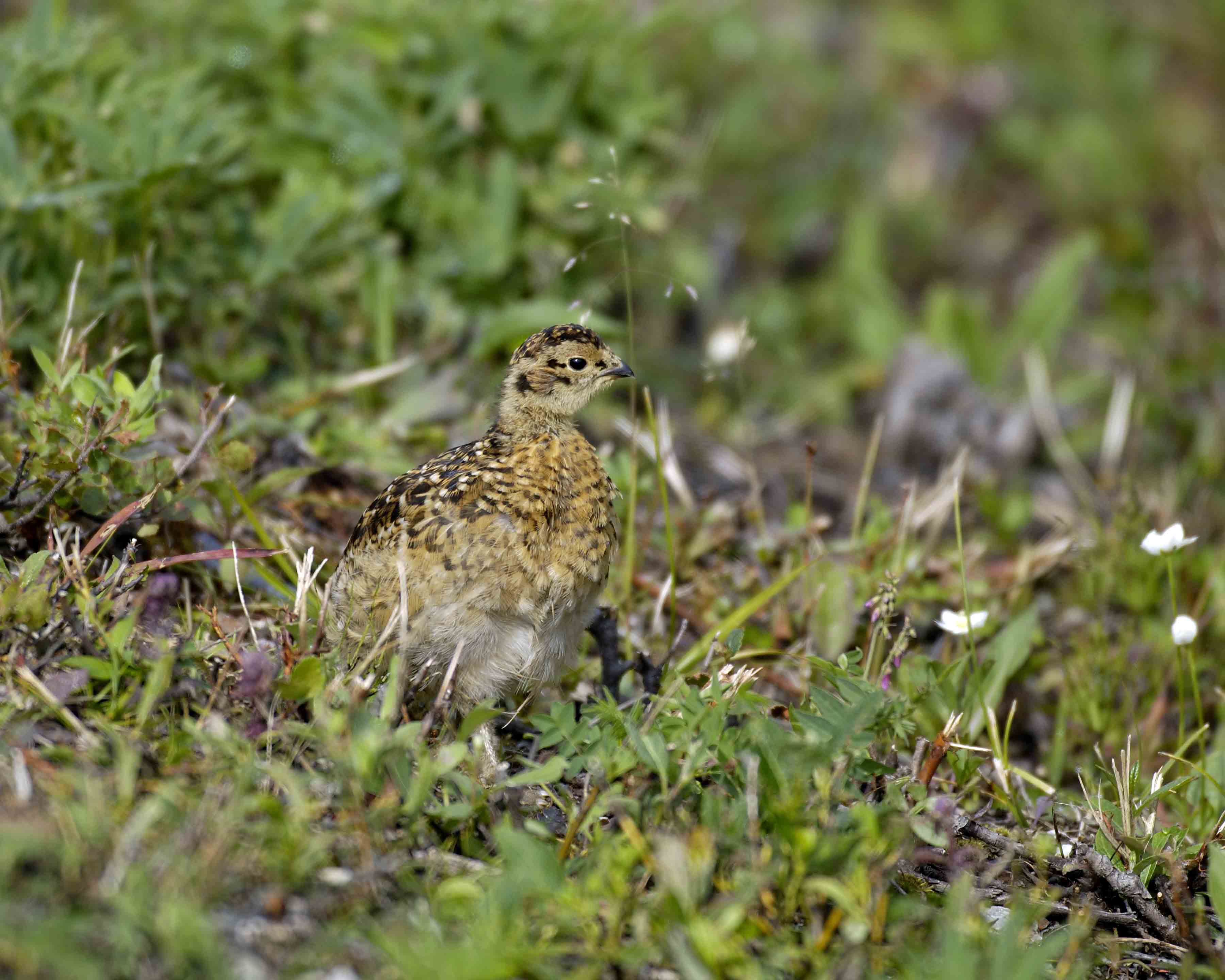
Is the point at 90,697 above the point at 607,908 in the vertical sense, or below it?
above

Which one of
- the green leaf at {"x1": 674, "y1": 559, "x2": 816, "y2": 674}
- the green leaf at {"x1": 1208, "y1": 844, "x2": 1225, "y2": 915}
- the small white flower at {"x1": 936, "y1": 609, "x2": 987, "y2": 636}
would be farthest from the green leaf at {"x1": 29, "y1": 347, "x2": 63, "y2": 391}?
the green leaf at {"x1": 1208, "y1": 844, "x2": 1225, "y2": 915}

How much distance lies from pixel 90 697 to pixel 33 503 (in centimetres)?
98

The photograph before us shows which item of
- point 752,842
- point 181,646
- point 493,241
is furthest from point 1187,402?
point 181,646

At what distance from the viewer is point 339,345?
5.90 meters

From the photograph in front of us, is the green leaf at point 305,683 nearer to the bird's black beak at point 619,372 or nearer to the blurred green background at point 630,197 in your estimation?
the bird's black beak at point 619,372

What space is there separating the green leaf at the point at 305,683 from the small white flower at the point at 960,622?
6.63 ft

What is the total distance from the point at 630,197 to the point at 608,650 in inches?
109

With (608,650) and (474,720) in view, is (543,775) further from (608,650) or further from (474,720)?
(608,650)

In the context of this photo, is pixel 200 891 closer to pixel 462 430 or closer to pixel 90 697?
pixel 90 697

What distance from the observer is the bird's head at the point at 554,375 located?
4.09 meters

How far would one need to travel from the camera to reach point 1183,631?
13.2 ft

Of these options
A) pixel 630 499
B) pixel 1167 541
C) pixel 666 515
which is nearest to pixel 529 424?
pixel 666 515

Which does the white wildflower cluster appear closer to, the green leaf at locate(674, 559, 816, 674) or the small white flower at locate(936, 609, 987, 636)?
the small white flower at locate(936, 609, 987, 636)

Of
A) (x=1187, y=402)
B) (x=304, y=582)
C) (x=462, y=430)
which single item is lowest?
(x=1187, y=402)
